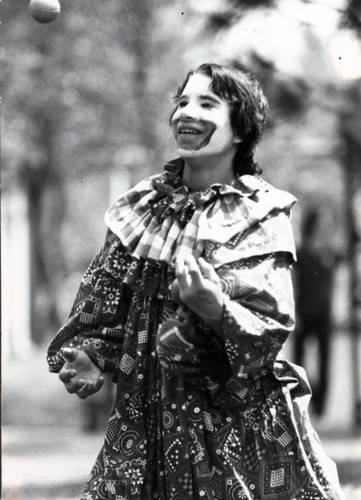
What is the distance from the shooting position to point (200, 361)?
1.75 m

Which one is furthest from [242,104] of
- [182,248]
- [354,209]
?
[354,209]

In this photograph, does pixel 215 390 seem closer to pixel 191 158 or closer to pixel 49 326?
pixel 191 158

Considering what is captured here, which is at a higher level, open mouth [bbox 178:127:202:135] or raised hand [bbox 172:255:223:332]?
open mouth [bbox 178:127:202:135]

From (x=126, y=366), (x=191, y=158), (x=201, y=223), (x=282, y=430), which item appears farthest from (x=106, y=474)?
(x=191, y=158)

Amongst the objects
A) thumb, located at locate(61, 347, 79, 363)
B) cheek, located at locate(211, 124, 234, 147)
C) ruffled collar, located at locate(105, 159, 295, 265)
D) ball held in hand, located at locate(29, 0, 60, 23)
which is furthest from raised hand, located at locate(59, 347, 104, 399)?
ball held in hand, located at locate(29, 0, 60, 23)

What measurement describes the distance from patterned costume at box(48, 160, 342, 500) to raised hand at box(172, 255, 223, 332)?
0.16 ft

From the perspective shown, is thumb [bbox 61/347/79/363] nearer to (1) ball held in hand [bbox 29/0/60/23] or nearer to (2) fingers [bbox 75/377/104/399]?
A: (2) fingers [bbox 75/377/104/399]

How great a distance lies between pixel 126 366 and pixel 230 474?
0.34 m

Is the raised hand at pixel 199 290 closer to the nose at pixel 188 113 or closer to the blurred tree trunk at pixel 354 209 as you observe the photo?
the nose at pixel 188 113

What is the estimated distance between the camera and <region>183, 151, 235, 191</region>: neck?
6.30ft

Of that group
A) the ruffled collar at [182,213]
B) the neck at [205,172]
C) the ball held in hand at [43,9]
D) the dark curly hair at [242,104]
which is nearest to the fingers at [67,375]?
the ruffled collar at [182,213]

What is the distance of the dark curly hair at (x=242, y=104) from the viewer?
Answer: 194 centimetres

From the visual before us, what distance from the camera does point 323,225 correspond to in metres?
3.52

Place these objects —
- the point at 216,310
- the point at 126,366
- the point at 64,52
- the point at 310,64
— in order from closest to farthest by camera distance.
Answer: the point at 216,310, the point at 126,366, the point at 310,64, the point at 64,52
